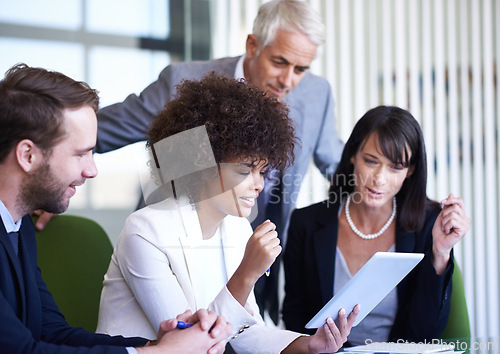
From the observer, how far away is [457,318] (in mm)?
2000

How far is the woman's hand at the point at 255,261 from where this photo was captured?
1.41m

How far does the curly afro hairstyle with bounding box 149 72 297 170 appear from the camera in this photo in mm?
1606

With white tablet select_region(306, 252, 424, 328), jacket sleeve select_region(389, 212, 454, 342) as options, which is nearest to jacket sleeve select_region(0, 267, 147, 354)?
white tablet select_region(306, 252, 424, 328)

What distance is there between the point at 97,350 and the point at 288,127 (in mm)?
843

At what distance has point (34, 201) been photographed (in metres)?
1.27

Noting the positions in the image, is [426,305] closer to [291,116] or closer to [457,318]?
[457,318]

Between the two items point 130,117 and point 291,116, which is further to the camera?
point 291,116

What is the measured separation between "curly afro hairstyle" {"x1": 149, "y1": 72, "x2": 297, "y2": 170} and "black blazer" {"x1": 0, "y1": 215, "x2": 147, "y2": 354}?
48 cm

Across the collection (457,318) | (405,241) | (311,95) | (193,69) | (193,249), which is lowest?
(457,318)

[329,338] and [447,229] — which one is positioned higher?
[447,229]

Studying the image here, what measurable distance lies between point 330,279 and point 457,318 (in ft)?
1.44

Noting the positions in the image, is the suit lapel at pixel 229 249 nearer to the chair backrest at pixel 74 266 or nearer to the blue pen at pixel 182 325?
the blue pen at pixel 182 325

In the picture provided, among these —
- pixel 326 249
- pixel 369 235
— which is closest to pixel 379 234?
pixel 369 235

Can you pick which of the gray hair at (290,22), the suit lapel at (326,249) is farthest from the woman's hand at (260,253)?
the gray hair at (290,22)
